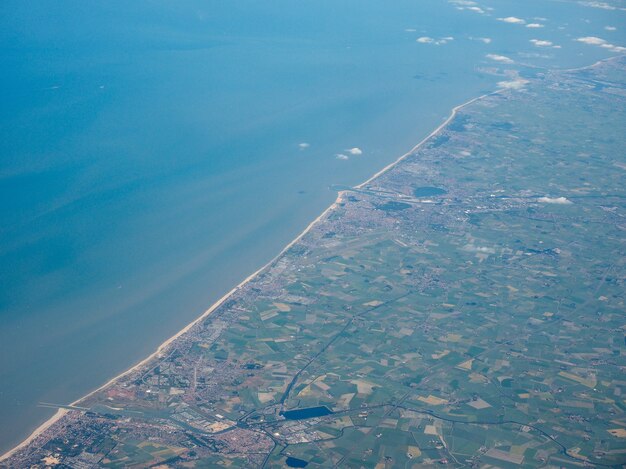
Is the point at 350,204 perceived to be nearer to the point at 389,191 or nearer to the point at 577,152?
the point at 389,191

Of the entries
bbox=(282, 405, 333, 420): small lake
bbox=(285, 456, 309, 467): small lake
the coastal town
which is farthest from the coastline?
bbox=(285, 456, 309, 467): small lake

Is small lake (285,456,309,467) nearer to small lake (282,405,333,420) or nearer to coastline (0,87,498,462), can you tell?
small lake (282,405,333,420)

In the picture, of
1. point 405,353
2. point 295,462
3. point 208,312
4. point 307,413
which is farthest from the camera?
point 208,312

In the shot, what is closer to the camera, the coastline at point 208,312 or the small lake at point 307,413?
the coastline at point 208,312

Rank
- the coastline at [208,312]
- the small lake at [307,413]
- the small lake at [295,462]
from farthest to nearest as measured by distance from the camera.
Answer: the small lake at [307,413], the coastline at [208,312], the small lake at [295,462]

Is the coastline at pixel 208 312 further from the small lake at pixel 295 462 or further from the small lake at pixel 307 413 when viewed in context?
the small lake at pixel 295 462

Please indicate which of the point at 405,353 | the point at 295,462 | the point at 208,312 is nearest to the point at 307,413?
the point at 295,462

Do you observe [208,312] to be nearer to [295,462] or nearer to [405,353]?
[405,353]

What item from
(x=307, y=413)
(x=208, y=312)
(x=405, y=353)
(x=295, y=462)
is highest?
(x=208, y=312)

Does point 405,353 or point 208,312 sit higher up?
point 208,312

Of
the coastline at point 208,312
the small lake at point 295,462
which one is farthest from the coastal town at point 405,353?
the coastline at point 208,312
